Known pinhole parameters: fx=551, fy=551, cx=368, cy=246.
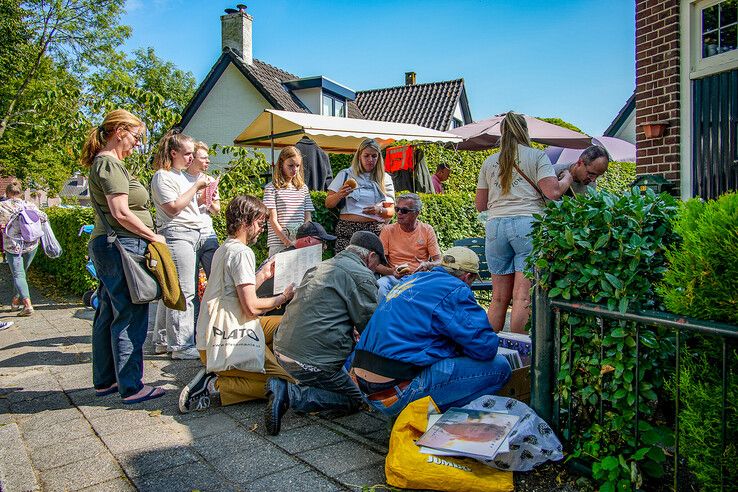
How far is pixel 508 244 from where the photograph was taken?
4.43 metres

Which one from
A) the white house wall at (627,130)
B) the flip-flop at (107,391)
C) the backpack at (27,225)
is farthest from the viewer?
the white house wall at (627,130)

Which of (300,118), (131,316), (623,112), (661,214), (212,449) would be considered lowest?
(212,449)

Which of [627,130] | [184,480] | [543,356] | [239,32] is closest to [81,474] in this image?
[184,480]

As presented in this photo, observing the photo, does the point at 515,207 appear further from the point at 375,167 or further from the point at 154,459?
the point at 154,459

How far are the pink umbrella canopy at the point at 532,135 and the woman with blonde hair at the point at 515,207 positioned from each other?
558 cm

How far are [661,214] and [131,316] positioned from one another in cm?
343

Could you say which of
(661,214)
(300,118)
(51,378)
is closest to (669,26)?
(661,214)

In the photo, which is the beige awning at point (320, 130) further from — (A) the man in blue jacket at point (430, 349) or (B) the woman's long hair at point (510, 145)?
(A) the man in blue jacket at point (430, 349)

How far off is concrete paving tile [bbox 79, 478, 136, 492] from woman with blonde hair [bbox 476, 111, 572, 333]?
294cm

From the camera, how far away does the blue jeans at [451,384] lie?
306 centimetres

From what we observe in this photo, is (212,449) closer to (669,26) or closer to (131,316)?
(131,316)

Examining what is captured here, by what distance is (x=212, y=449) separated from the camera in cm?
312

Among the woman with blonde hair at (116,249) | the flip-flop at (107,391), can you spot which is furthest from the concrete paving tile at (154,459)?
the flip-flop at (107,391)

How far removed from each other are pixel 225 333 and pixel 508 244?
229 cm
